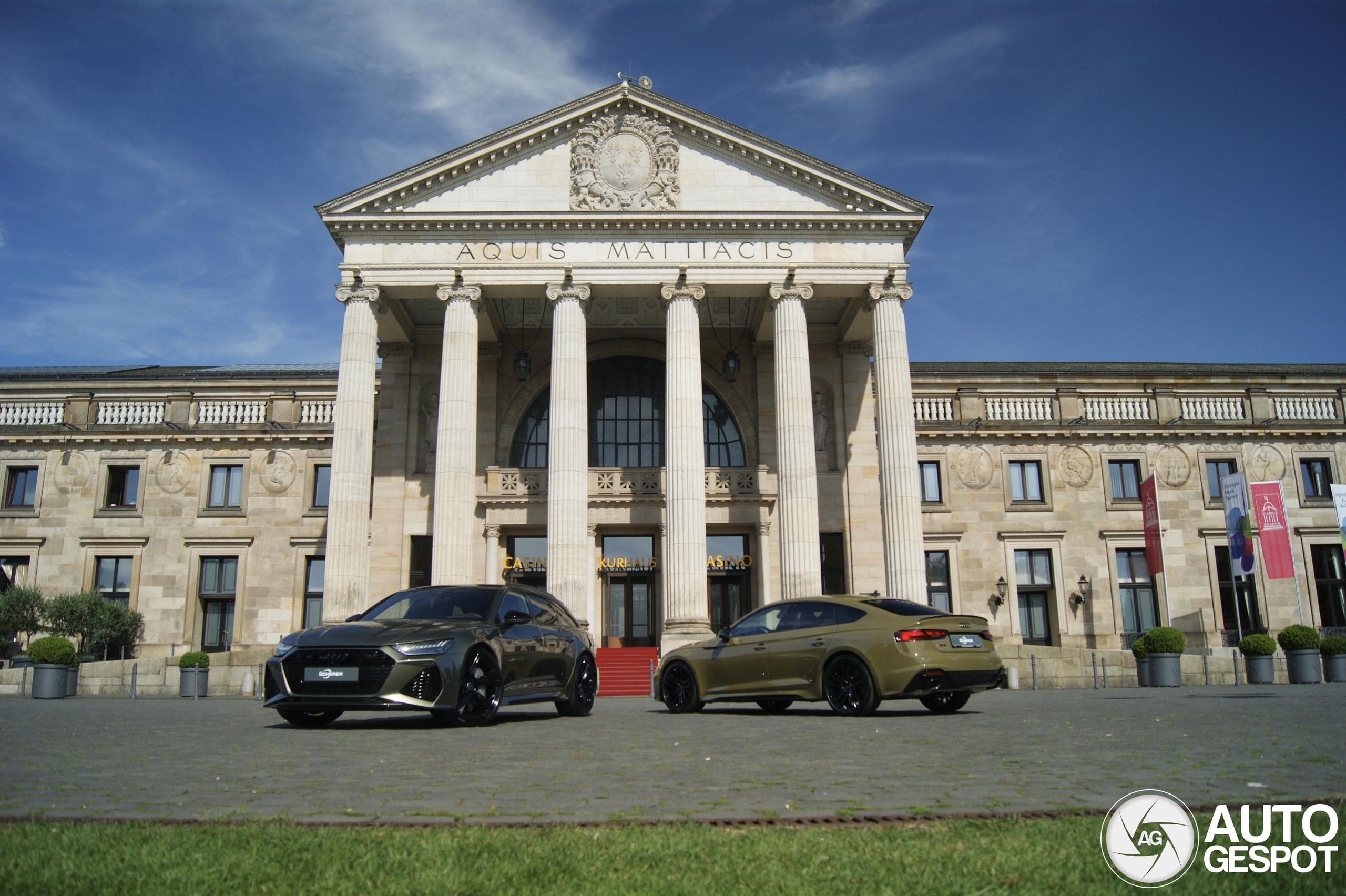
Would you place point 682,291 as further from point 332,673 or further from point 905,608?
point 332,673

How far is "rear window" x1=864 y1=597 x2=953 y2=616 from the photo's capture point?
43.4 ft

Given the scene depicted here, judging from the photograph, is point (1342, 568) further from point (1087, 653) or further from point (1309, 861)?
point (1309, 861)

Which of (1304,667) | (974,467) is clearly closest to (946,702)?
(1304,667)

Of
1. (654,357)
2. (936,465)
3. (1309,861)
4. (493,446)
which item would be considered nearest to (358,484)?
(493,446)

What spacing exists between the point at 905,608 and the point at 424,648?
6.54 m

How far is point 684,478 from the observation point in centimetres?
2952

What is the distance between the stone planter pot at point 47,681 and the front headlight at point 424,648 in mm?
18899

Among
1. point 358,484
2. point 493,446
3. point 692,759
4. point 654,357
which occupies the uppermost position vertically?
point 654,357

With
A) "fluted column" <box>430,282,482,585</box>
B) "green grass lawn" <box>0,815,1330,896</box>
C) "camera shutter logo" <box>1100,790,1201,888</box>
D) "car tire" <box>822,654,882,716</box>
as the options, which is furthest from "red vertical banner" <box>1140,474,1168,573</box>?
"green grass lawn" <box>0,815,1330,896</box>

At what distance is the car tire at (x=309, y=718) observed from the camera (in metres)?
11.3

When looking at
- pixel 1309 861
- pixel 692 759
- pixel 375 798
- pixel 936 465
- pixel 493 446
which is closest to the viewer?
pixel 1309 861

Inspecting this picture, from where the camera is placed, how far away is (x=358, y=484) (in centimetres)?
2942

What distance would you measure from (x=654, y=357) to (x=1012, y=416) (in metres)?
14.5

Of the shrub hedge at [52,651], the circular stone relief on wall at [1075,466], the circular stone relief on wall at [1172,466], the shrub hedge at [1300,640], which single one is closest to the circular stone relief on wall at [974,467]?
the circular stone relief on wall at [1075,466]
